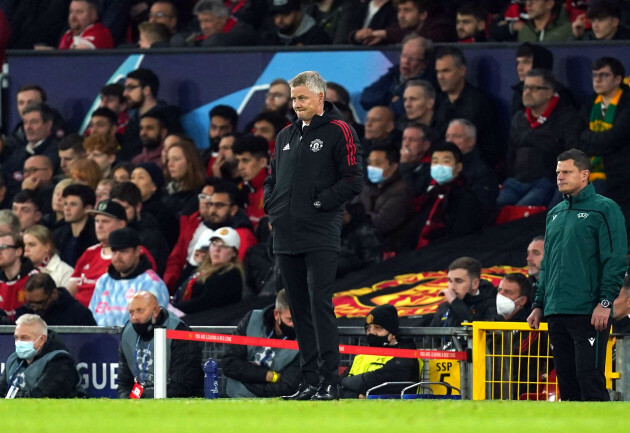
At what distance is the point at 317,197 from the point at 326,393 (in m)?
1.16

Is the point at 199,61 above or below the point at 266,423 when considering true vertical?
above

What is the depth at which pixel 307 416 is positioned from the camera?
7578mm

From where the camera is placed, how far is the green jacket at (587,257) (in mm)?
9055

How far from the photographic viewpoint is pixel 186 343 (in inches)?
459

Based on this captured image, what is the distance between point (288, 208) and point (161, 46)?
32.7 feet

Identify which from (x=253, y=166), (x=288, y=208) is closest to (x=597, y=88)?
(x=253, y=166)

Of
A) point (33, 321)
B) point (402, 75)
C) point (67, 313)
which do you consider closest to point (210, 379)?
point (33, 321)

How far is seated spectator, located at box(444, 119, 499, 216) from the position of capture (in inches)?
585

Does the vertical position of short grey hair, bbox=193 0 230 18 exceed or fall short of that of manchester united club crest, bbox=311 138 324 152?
it exceeds it

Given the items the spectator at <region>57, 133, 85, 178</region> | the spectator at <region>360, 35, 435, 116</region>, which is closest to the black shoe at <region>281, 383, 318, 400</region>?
the spectator at <region>360, 35, 435, 116</region>

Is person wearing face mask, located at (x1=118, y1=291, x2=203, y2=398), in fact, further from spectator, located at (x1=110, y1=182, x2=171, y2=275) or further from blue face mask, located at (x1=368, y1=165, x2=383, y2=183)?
blue face mask, located at (x1=368, y1=165, x2=383, y2=183)

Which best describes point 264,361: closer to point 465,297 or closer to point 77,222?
point 465,297

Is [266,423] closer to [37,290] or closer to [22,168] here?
[37,290]

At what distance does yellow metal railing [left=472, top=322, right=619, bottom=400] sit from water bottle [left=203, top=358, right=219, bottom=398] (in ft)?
6.98
